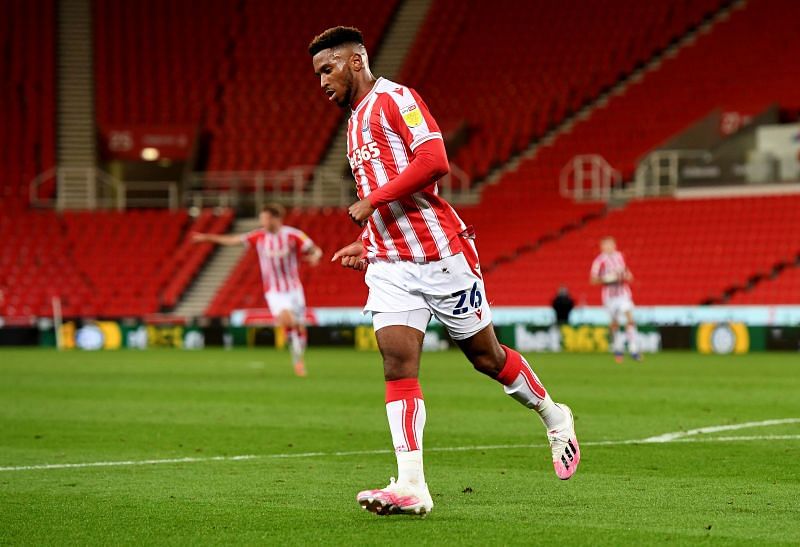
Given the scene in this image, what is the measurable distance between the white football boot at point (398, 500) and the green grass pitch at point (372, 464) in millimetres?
55

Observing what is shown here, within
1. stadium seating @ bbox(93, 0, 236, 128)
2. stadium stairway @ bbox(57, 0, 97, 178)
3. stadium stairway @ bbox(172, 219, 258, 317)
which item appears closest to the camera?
stadium stairway @ bbox(172, 219, 258, 317)

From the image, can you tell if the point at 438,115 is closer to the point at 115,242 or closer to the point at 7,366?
the point at 115,242

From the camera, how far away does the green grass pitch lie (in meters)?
5.85

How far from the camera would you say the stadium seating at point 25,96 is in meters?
36.3

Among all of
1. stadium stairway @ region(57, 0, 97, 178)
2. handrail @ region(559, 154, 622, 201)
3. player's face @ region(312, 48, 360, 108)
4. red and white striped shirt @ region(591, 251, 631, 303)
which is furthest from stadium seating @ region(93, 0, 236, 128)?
player's face @ region(312, 48, 360, 108)

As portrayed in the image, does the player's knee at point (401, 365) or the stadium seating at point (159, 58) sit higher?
the stadium seating at point (159, 58)

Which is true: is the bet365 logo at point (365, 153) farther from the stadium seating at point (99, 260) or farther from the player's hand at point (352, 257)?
the stadium seating at point (99, 260)

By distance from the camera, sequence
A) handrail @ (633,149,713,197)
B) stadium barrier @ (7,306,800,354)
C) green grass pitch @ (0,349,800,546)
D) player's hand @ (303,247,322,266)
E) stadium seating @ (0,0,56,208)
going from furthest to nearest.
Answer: stadium seating @ (0,0,56,208) < handrail @ (633,149,713,197) < stadium barrier @ (7,306,800,354) < player's hand @ (303,247,322,266) < green grass pitch @ (0,349,800,546)

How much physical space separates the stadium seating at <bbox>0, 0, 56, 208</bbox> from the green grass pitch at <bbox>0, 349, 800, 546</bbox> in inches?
794

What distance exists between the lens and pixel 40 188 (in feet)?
119

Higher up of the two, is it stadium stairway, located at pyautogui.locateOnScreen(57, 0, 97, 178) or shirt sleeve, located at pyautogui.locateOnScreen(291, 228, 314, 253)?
stadium stairway, located at pyautogui.locateOnScreen(57, 0, 97, 178)

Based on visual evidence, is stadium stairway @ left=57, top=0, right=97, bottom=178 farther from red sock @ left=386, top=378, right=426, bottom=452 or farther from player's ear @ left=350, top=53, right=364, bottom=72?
red sock @ left=386, top=378, right=426, bottom=452

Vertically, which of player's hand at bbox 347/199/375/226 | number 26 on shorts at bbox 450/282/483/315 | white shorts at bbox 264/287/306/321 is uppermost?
player's hand at bbox 347/199/375/226

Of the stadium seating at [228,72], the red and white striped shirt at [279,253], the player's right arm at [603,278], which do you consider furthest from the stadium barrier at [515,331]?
the red and white striped shirt at [279,253]
